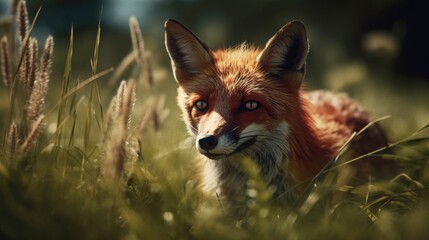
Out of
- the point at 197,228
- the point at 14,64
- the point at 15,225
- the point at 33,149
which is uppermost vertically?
the point at 14,64

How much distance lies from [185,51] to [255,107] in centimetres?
82

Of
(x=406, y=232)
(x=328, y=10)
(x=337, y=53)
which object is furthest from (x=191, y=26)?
(x=406, y=232)

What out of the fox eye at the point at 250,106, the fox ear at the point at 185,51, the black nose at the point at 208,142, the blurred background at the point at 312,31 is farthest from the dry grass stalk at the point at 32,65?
the blurred background at the point at 312,31

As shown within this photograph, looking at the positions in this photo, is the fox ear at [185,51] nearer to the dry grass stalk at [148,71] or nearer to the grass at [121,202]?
the dry grass stalk at [148,71]

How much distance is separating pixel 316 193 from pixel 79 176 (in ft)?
4.48

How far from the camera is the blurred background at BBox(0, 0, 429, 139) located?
34.7ft

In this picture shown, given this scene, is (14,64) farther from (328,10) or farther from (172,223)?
(328,10)

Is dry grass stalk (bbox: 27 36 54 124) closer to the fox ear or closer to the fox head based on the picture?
the fox head

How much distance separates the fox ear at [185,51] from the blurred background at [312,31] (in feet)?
13.8

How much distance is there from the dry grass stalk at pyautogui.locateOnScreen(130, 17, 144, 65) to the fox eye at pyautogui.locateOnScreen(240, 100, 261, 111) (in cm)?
78

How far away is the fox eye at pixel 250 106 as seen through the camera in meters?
3.79

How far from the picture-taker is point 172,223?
2600 millimetres

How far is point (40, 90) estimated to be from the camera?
9.86 feet

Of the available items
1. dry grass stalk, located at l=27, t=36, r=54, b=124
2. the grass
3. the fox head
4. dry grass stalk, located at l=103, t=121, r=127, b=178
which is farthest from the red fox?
dry grass stalk, located at l=103, t=121, r=127, b=178
